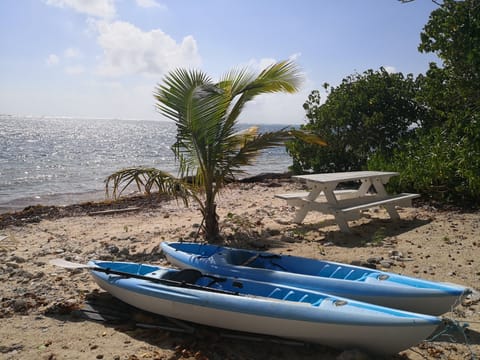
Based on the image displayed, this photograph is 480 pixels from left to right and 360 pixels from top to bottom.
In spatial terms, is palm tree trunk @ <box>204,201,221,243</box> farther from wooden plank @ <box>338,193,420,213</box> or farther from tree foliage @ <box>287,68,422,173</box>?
tree foliage @ <box>287,68,422,173</box>

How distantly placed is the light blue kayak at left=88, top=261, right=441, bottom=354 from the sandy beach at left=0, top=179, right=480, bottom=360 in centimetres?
17

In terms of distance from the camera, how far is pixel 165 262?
6551 mm

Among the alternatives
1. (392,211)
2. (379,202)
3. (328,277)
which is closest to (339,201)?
(379,202)

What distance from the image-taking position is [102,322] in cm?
449

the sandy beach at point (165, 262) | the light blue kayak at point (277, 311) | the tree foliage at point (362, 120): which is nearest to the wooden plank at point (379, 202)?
the sandy beach at point (165, 262)

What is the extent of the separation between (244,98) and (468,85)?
551cm

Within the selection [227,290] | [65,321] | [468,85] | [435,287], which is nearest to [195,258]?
[227,290]

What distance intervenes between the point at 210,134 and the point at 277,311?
3952 mm

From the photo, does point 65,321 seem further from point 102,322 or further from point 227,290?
point 227,290

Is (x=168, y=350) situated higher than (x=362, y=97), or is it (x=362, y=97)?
(x=362, y=97)

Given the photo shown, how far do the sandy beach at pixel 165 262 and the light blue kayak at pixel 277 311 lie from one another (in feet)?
0.56

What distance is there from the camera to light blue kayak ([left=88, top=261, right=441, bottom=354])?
3.37 metres

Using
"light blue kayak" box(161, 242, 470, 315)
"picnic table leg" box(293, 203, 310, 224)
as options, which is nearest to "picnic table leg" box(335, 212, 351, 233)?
"picnic table leg" box(293, 203, 310, 224)

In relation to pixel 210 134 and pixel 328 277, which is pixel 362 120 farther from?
pixel 328 277
